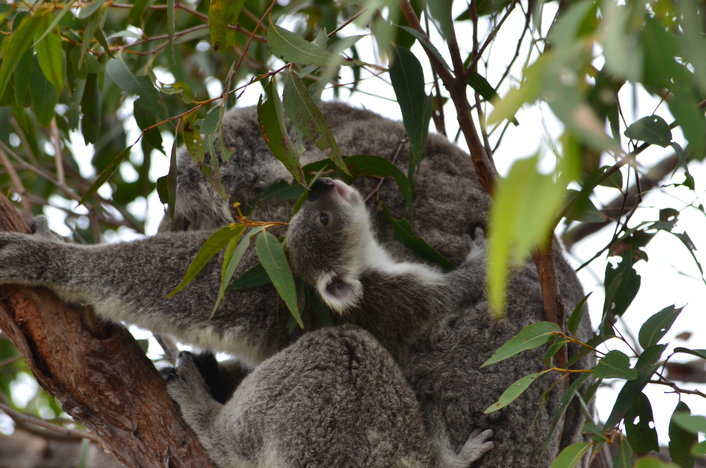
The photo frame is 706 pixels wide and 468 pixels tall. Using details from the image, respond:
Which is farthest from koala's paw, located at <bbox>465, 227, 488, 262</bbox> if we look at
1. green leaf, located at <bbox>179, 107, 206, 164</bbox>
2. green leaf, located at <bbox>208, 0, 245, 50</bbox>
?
green leaf, located at <bbox>208, 0, 245, 50</bbox>

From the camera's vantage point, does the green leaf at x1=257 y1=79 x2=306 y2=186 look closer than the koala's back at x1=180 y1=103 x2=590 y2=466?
Yes

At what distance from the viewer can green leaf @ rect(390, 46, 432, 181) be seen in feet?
7.68

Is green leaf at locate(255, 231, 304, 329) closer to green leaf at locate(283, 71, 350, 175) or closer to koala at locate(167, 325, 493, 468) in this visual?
green leaf at locate(283, 71, 350, 175)

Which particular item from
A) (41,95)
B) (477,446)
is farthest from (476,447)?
(41,95)

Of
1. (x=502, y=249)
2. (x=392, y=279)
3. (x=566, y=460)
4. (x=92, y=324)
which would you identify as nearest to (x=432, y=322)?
(x=392, y=279)

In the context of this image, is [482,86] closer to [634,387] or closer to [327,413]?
[634,387]

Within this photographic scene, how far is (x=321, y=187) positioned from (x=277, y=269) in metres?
0.68

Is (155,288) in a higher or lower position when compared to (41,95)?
lower

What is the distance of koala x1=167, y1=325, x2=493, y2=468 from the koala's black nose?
0.50m

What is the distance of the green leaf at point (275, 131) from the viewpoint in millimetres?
2279

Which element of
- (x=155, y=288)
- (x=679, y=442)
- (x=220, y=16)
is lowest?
(x=679, y=442)

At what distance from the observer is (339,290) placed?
2660 mm

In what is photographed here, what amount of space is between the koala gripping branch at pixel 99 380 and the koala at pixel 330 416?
0.58 feet

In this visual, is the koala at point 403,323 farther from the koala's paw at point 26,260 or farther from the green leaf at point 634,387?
the green leaf at point 634,387
